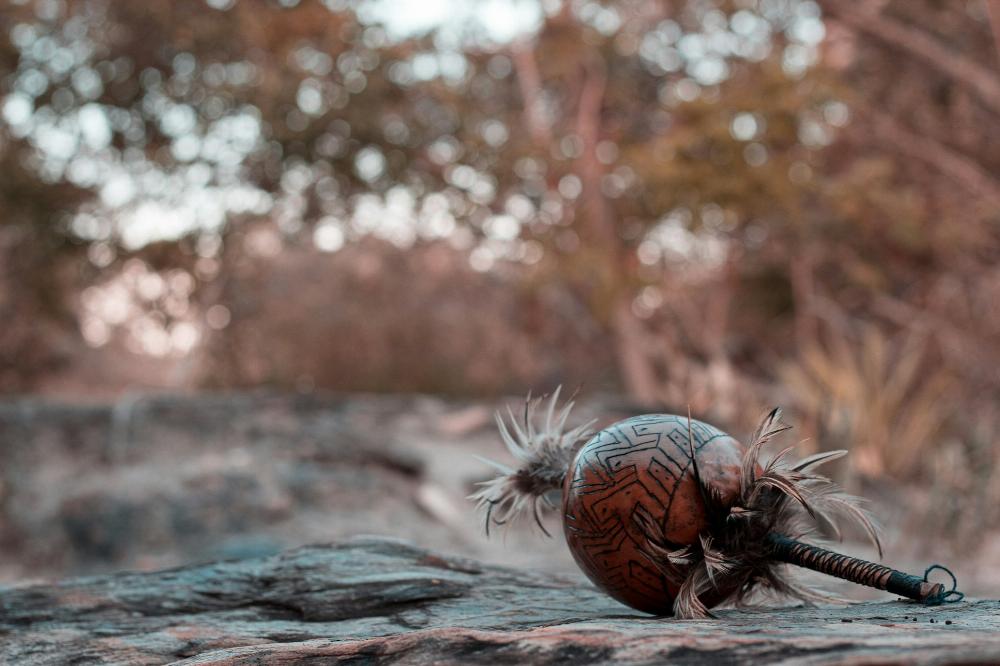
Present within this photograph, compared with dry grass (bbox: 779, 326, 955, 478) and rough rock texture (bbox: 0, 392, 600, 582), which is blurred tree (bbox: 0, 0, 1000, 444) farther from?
rough rock texture (bbox: 0, 392, 600, 582)

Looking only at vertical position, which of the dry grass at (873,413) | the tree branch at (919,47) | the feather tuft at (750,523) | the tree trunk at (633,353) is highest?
the tree branch at (919,47)

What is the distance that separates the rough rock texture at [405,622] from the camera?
1431 millimetres

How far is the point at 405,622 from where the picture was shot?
2.07 m

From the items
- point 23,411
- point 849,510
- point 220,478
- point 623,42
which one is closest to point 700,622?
point 849,510

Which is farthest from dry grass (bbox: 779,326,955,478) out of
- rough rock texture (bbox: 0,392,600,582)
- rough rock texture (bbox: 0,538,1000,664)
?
rough rock texture (bbox: 0,538,1000,664)

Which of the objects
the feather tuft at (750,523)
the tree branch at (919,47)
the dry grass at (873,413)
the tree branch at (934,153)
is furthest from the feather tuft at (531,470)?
the tree branch at (934,153)

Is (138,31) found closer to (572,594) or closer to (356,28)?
(356,28)

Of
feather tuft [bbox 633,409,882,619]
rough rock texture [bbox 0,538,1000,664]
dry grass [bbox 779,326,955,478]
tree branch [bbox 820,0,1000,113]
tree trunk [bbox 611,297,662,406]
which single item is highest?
tree branch [bbox 820,0,1000,113]

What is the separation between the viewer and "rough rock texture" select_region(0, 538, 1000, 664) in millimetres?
1431

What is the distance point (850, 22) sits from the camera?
8391mm

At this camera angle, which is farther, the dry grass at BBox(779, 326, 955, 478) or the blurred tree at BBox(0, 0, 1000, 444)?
the blurred tree at BBox(0, 0, 1000, 444)

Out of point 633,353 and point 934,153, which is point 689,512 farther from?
point 934,153

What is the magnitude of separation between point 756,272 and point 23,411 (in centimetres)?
989

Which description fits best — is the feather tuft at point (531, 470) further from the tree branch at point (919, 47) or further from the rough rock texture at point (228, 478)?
the tree branch at point (919, 47)
